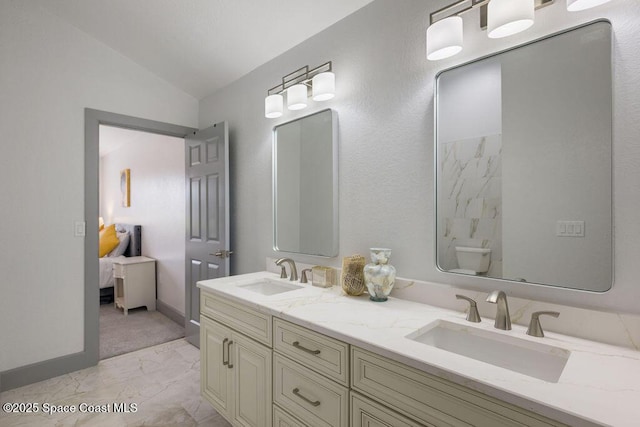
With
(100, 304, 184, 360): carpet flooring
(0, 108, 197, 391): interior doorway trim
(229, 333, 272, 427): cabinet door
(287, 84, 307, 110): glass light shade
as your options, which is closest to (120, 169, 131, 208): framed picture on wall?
(100, 304, 184, 360): carpet flooring

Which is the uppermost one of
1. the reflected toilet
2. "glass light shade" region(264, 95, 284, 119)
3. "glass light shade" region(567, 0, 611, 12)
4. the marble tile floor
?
"glass light shade" region(264, 95, 284, 119)

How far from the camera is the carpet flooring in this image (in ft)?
10.0

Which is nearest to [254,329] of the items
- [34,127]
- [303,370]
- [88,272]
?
[303,370]

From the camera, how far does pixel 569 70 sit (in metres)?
1.16

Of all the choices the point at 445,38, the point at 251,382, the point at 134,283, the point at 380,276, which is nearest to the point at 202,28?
the point at 445,38

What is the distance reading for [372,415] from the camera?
1.07 m

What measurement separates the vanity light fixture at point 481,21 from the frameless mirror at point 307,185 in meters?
0.74

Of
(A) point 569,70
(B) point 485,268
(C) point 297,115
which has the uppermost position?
(C) point 297,115

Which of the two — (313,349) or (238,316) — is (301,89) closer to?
(238,316)

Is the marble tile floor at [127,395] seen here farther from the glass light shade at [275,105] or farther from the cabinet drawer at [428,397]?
the glass light shade at [275,105]

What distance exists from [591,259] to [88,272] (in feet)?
10.5

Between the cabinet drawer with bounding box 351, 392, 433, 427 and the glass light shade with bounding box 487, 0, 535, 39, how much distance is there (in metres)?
1.37

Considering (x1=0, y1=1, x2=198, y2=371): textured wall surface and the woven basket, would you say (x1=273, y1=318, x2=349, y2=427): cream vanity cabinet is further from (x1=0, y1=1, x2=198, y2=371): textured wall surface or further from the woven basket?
(x1=0, y1=1, x2=198, y2=371): textured wall surface

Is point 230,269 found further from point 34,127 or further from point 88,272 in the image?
point 34,127
